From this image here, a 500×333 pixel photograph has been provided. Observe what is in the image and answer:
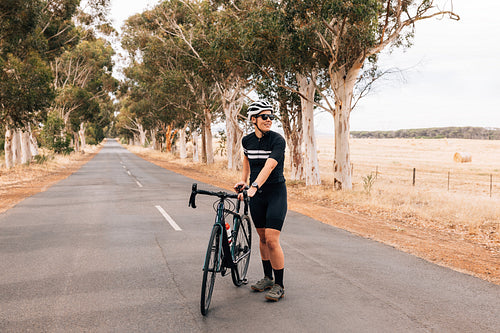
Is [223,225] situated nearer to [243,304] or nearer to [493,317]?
[243,304]

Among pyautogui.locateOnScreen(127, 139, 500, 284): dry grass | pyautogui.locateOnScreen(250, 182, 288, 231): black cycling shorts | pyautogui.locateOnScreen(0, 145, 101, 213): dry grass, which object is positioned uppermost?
pyautogui.locateOnScreen(250, 182, 288, 231): black cycling shorts

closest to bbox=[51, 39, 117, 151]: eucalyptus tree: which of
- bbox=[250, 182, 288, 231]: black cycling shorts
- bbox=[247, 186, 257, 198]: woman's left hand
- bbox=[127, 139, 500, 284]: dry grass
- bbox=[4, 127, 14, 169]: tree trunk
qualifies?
bbox=[4, 127, 14, 169]: tree trunk

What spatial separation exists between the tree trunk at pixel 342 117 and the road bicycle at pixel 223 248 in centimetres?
1019

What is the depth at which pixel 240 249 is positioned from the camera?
4672 millimetres

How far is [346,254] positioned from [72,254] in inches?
170

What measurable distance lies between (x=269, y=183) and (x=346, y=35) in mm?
10969

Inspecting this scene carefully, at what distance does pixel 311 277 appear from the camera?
5.19 m

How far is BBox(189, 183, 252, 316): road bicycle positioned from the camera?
392 cm

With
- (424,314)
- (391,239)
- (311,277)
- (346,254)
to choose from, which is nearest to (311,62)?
(391,239)

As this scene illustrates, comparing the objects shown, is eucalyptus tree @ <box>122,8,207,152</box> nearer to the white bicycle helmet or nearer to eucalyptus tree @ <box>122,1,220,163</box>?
eucalyptus tree @ <box>122,1,220,163</box>

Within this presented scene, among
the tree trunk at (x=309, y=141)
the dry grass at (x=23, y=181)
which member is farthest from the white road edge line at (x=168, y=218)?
the tree trunk at (x=309, y=141)

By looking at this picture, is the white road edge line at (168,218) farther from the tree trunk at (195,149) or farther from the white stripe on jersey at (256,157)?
the tree trunk at (195,149)

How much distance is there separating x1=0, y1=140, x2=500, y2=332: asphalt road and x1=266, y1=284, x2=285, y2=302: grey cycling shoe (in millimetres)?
72

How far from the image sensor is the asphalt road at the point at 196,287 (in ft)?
12.5
